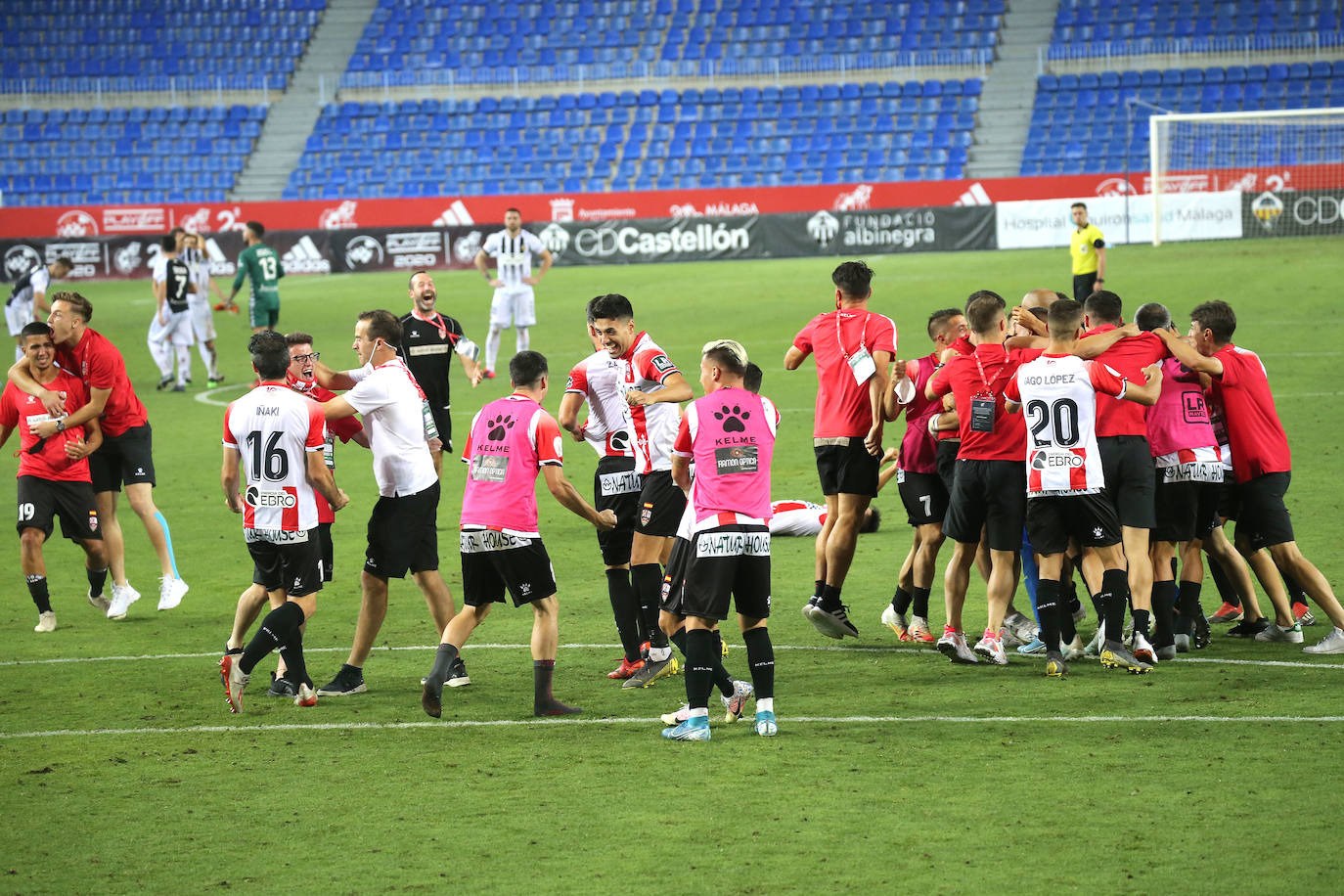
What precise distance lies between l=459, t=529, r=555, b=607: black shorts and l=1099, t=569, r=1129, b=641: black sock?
2.97 meters

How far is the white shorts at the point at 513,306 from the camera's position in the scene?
21.9 m

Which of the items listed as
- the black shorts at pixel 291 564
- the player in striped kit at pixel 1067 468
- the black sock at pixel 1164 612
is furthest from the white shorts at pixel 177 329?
the black sock at pixel 1164 612

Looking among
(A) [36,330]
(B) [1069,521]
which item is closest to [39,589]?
(A) [36,330]

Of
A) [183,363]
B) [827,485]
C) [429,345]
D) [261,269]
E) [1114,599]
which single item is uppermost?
[261,269]

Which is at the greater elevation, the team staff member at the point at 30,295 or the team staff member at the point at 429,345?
the team staff member at the point at 30,295

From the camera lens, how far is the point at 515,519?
7.38m

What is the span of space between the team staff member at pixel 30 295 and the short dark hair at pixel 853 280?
14300mm

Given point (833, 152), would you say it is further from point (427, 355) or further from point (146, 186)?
point (427, 355)

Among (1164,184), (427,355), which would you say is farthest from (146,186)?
(427,355)

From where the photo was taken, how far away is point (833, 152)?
4600cm

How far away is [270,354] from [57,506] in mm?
3169

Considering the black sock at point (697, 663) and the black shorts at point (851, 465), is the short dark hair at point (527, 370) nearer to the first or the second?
the black sock at point (697, 663)

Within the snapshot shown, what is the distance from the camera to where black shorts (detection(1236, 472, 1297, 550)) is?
8281mm

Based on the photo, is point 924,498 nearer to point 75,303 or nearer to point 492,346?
point 75,303
